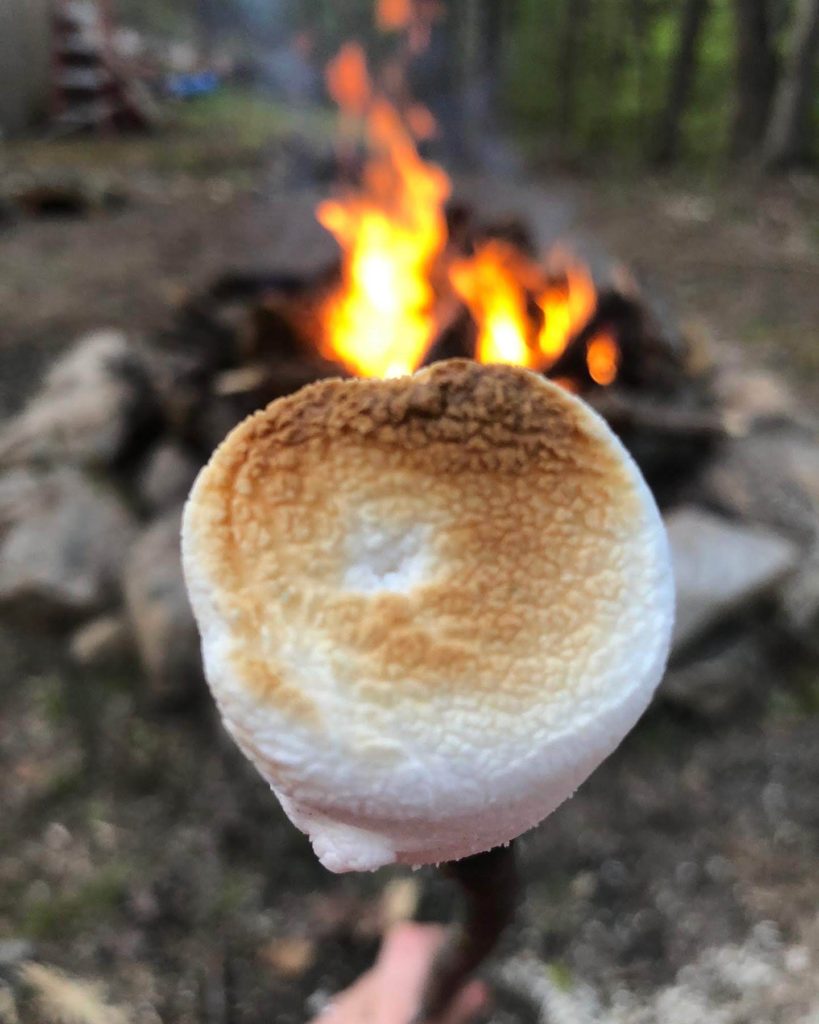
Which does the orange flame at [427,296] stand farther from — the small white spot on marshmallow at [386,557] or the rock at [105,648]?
the small white spot on marshmallow at [386,557]

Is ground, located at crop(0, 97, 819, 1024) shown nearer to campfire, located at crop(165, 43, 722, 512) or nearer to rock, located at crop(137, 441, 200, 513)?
rock, located at crop(137, 441, 200, 513)

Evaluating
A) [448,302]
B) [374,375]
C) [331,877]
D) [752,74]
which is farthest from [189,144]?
[331,877]

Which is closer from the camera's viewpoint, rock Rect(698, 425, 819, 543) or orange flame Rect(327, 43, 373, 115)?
rock Rect(698, 425, 819, 543)

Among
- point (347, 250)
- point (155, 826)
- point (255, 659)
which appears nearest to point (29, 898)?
point (155, 826)

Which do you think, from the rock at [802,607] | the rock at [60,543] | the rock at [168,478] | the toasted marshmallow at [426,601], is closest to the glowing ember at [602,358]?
the rock at [802,607]

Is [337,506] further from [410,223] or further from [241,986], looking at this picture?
[410,223]

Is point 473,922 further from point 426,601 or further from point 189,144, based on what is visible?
point 189,144

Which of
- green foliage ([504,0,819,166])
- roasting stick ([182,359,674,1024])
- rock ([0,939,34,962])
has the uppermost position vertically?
roasting stick ([182,359,674,1024])

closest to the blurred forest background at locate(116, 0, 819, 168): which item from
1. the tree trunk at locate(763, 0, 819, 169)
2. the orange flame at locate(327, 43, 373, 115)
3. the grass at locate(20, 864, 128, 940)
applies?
the tree trunk at locate(763, 0, 819, 169)
